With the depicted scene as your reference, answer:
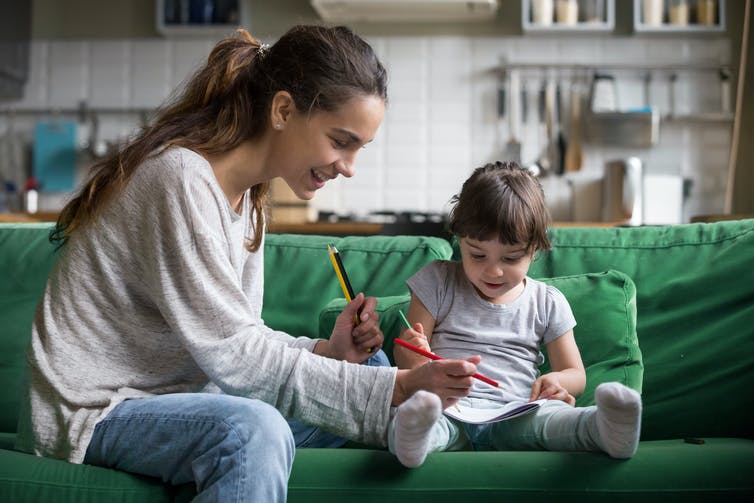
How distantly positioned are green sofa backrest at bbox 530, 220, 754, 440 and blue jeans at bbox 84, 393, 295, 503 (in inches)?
35.9

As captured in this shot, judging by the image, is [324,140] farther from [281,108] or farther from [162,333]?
[162,333]

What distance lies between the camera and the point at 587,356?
1832 mm

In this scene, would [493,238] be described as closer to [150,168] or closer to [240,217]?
[240,217]

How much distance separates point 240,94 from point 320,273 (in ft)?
2.13

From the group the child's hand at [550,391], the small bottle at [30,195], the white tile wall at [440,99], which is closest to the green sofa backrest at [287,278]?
the child's hand at [550,391]

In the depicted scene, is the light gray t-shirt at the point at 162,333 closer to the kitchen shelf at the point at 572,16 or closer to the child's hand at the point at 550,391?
the child's hand at the point at 550,391

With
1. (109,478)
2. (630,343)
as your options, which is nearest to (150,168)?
(109,478)

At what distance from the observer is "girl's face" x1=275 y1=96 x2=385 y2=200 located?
151cm

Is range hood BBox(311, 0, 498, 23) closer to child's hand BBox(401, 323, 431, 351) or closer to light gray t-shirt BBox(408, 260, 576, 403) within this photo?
light gray t-shirt BBox(408, 260, 576, 403)

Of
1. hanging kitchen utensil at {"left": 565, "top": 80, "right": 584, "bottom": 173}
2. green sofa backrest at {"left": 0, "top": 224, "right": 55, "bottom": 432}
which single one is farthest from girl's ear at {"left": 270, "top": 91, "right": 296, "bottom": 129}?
hanging kitchen utensil at {"left": 565, "top": 80, "right": 584, "bottom": 173}

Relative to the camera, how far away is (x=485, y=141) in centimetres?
479

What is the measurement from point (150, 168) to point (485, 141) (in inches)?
138

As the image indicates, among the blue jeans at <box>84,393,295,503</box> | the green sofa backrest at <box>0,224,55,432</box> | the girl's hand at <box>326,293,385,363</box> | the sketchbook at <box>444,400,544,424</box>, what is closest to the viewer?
the blue jeans at <box>84,393,295,503</box>

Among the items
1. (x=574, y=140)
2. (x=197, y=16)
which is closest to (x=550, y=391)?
(x=574, y=140)
